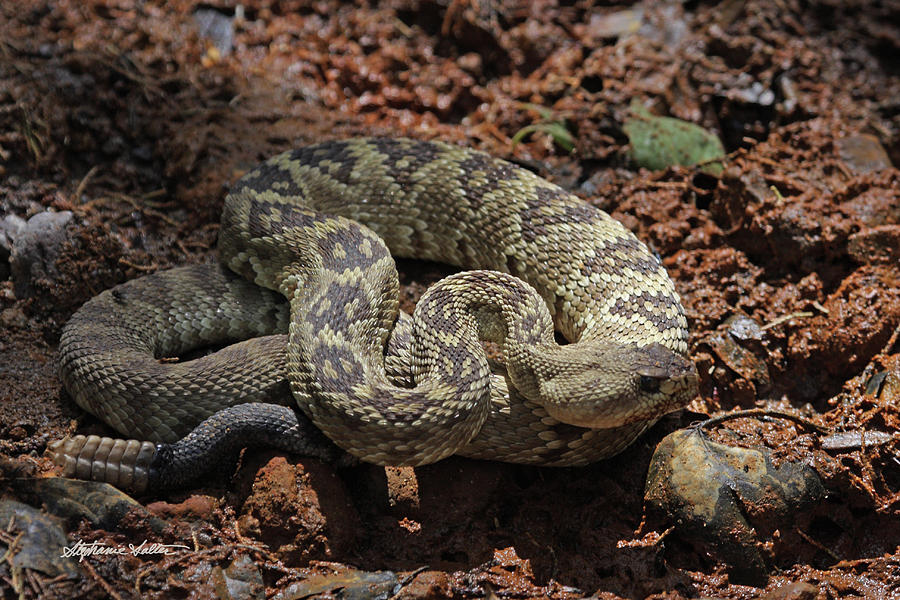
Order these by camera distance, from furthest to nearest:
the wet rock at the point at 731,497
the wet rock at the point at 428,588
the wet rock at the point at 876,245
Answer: the wet rock at the point at 876,245, the wet rock at the point at 731,497, the wet rock at the point at 428,588

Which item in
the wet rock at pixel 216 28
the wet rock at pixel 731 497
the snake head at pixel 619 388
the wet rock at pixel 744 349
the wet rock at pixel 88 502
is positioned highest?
the wet rock at pixel 216 28

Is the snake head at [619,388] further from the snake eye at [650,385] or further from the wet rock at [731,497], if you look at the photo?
the wet rock at [731,497]

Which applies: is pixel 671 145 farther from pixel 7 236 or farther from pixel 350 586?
pixel 7 236

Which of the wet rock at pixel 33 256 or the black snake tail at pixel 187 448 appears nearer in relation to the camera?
the black snake tail at pixel 187 448

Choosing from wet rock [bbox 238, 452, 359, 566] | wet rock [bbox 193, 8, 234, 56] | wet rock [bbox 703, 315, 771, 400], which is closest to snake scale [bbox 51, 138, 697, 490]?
wet rock [bbox 238, 452, 359, 566]

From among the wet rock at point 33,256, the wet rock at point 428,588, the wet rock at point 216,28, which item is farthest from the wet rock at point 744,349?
the wet rock at point 216,28

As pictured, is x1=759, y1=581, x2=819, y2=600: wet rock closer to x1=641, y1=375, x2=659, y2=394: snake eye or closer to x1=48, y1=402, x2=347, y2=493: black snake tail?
x1=641, y1=375, x2=659, y2=394: snake eye
